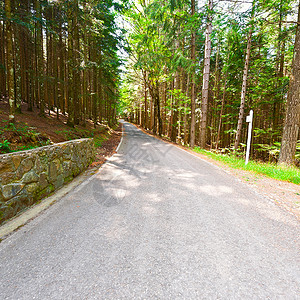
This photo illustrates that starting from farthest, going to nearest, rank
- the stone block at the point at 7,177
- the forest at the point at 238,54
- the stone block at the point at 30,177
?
the forest at the point at 238,54 < the stone block at the point at 30,177 < the stone block at the point at 7,177

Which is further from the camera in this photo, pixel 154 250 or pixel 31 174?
pixel 31 174

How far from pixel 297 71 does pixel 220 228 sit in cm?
774

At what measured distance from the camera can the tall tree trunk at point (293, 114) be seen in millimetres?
6449

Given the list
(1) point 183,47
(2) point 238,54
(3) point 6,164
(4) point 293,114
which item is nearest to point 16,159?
(3) point 6,164

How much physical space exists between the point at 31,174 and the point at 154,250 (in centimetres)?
297

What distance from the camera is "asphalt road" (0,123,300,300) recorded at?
1621 millimetres

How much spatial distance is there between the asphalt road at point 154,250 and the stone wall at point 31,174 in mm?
539

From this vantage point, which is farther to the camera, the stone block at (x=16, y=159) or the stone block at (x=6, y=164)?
the stone block at (x=16, y=159)

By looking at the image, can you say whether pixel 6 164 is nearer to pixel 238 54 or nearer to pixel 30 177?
pixel 30 177

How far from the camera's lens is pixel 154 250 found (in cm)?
214

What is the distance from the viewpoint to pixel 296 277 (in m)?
1.78

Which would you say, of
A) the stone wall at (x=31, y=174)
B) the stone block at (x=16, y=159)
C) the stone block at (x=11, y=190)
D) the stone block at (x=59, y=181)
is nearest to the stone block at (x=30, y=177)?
the stone wall at (x=31, y=174)

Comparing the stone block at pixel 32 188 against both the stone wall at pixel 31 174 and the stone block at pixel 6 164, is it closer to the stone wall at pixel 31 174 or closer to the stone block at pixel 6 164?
the stone wall at pixel 31 174

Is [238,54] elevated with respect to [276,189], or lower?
elevated
